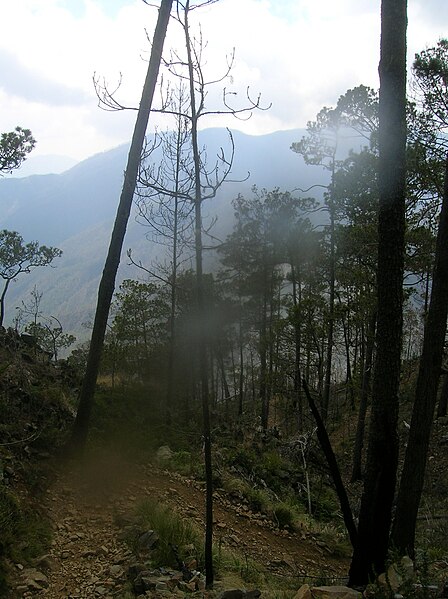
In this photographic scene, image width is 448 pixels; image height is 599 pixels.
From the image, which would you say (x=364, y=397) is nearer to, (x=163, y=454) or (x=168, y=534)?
(x=163, y=454)

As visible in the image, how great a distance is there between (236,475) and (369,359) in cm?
559

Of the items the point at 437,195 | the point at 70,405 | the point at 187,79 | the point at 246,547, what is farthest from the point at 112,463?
the point at 437,195

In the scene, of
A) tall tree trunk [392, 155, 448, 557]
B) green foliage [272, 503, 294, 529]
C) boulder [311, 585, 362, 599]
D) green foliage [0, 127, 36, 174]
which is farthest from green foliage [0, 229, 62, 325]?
boulder [311, 585, 362, 599]

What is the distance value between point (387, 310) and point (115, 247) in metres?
4.13

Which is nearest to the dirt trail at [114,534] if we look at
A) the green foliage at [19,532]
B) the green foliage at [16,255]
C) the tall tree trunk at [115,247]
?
the green foliage at [19,532]

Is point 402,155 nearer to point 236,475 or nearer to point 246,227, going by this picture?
point 236,475

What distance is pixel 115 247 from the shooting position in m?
6.73

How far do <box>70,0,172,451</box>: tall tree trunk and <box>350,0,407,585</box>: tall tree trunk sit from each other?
11.6 ft

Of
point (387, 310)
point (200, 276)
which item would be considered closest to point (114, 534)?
point (200, 276)

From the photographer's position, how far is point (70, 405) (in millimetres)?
8273

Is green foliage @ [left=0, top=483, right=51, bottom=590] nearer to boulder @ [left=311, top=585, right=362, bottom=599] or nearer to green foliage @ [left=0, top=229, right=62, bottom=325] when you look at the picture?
boulder @ [left=311, top=585, right=362, bottom=599]

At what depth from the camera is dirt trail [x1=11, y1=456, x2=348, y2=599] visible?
4.30m

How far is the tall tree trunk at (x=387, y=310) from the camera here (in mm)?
3775

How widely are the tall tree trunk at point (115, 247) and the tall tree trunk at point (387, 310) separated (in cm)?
352
